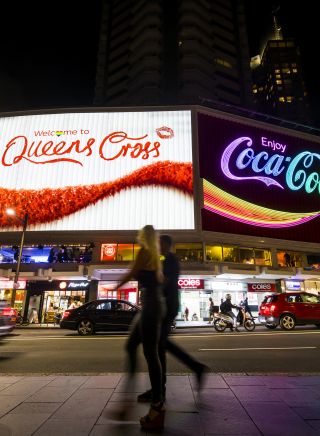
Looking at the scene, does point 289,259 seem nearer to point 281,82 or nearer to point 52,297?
point 52,297

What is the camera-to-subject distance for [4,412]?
3.31 meters

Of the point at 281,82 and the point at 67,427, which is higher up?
the point at 281,82

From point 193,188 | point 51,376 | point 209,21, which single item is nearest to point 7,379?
point 51,376

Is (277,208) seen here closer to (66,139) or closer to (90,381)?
(66,139)

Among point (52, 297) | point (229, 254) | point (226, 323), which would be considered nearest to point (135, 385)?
point (226, 323)

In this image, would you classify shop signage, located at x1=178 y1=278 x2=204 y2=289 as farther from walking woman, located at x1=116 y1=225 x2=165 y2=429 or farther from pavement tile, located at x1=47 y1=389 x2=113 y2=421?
walking woman, located at x1=116 y1=225 x2=165 y2=429

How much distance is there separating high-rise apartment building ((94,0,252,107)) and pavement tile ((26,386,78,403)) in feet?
194

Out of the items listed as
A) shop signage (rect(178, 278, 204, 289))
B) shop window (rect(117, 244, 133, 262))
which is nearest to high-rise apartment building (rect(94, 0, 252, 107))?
shop window (rect(117, 244, 133, 262))

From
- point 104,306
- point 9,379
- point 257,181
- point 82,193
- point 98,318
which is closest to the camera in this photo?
point 9,379

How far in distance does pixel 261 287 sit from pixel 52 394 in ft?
82.4

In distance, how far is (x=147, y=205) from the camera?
2466cm

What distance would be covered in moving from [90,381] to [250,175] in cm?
2534

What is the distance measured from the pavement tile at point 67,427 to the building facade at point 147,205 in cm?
2029

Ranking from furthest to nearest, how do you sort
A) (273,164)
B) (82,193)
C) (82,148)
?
(273,164)
(82,148)
(82,193)
